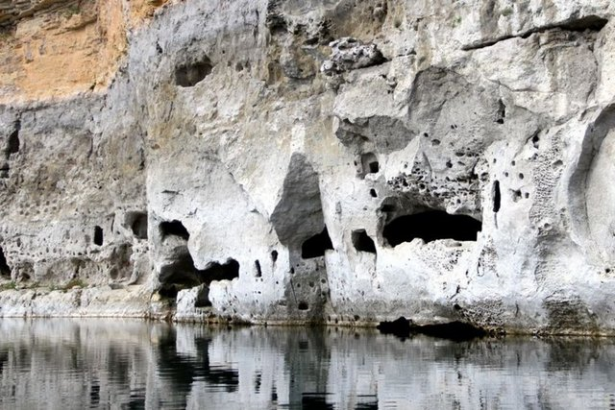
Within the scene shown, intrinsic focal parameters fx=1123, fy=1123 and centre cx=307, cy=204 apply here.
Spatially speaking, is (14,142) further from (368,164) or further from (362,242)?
(368,164)

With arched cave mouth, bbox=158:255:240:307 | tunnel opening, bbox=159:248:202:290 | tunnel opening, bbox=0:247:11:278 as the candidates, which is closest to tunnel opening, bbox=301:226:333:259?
arched cave mouth, bbox=158:255:240:307

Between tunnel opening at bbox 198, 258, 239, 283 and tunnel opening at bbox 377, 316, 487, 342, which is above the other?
tunnel opening at bbox 198, 258, 239, 283

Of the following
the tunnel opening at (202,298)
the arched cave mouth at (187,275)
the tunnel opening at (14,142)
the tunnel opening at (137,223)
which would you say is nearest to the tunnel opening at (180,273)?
the arched cave mouth at (187,275)

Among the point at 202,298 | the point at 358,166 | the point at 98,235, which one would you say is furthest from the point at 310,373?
the point at 98,235

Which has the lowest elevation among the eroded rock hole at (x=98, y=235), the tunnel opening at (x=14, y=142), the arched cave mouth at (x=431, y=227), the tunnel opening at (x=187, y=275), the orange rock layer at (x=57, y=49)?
the tunnel opening at (x=187, y=275)

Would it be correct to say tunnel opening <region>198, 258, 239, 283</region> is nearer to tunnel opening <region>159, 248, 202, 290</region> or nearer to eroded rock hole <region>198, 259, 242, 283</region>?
eroded rock hole <region>198, 259, 242, 283</region>

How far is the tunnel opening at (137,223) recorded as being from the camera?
32.7 meters

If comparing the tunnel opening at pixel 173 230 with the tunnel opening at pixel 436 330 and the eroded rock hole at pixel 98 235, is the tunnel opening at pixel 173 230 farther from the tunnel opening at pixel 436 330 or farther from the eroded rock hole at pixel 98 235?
the tunnel opening at pixel 436 330

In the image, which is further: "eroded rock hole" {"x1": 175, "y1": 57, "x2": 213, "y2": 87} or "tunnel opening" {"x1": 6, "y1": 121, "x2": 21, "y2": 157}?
"tunnel opening" {"x1": 6, "y1": 121, "x2": 21, "y2": 157}

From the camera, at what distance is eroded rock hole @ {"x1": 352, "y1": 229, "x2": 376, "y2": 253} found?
75.6 feet

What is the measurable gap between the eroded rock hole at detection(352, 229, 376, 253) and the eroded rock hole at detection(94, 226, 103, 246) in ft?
43.0

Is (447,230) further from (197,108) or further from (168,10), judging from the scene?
(168,10)

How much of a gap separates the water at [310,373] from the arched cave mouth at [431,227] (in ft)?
9.30

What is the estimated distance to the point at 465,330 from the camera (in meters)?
20.9
